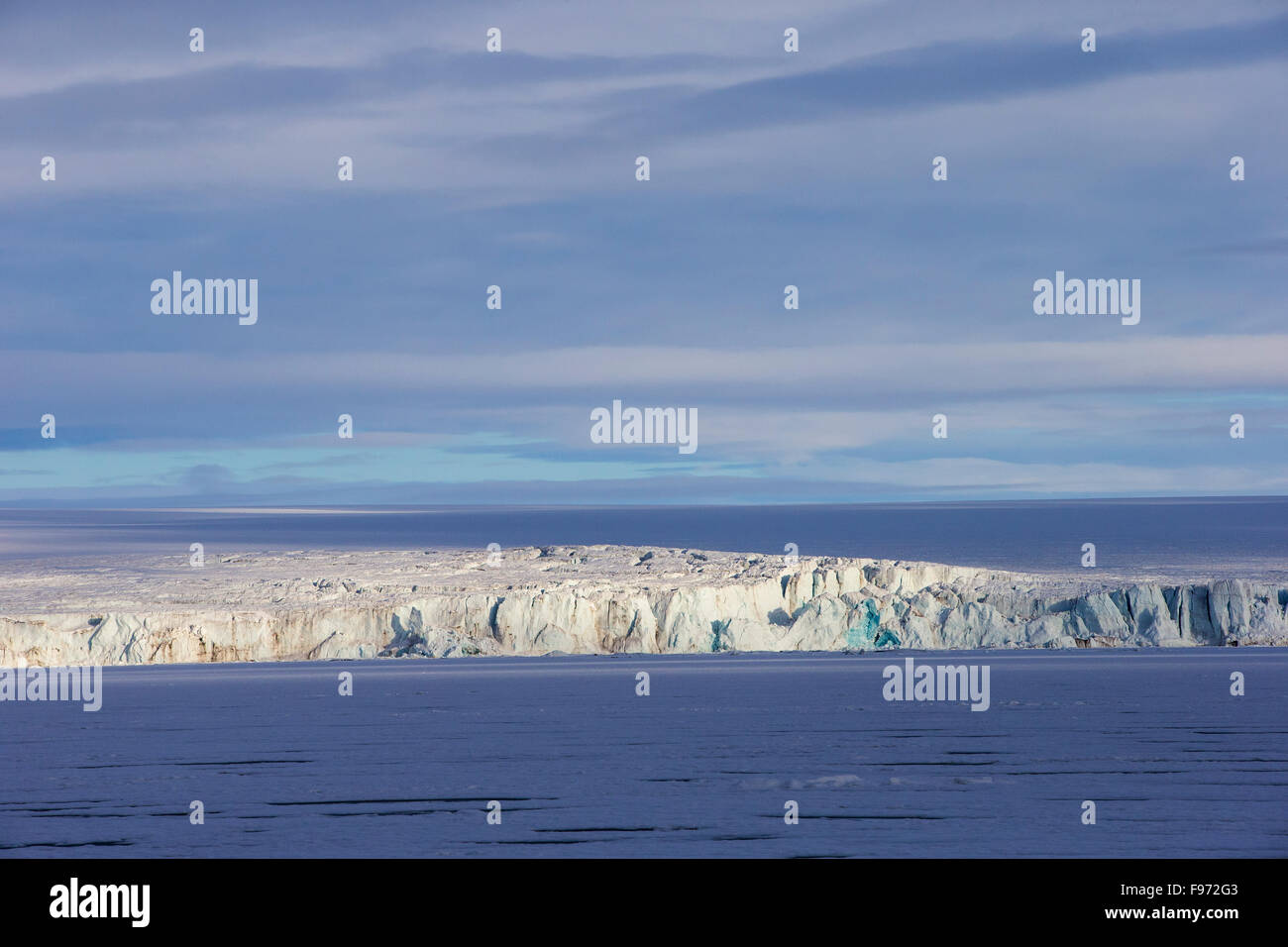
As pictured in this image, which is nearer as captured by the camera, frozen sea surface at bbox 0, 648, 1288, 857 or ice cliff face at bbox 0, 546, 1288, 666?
frozen sea surface at bbox 0, 648, 1288, 857

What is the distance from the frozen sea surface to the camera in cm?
1664

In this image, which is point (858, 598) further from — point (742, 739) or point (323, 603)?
point (742, 739)

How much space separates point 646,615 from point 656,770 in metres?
28.0

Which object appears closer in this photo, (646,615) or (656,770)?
(656,770)

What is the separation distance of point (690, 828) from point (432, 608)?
1334 inches

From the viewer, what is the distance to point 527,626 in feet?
164

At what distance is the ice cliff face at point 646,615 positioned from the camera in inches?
1833

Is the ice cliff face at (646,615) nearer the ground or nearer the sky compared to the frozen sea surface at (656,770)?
nearer the sky

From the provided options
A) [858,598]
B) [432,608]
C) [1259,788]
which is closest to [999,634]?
[858,598]

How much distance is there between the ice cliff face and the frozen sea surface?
7410 millimetres

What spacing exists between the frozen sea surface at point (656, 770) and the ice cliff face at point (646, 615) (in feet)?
24.3

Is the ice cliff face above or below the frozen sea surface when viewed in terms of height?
above

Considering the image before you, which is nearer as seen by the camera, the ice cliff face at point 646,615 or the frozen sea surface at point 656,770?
the frozen sea surface at point 656,770

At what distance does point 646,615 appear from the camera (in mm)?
50188
